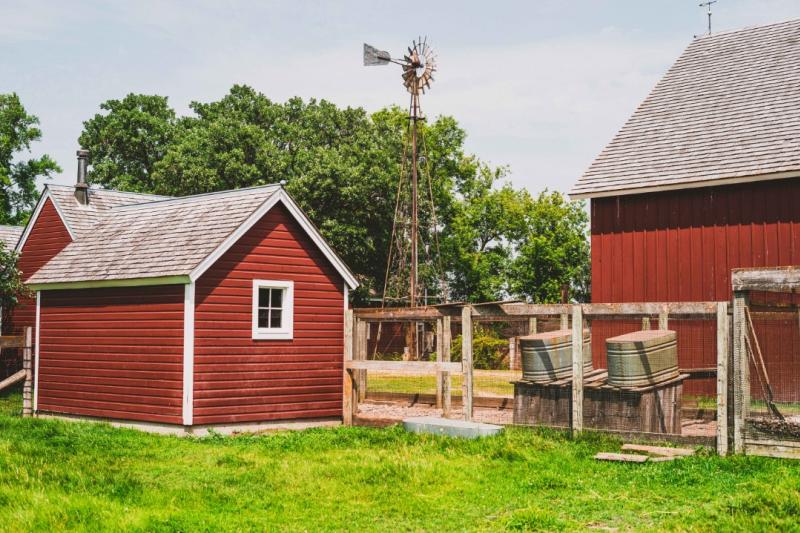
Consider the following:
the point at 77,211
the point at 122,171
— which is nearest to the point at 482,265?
the point at 122,171

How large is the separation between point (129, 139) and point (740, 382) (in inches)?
1898

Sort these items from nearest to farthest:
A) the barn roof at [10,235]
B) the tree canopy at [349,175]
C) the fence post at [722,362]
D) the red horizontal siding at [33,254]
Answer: the fence post at [722,362] < the red horizontal siding at [33,254] < the barn roof at [10,235] < the tree canopy at [349,175]

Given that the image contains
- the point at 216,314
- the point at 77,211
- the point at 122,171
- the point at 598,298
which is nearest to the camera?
the point at 216,314

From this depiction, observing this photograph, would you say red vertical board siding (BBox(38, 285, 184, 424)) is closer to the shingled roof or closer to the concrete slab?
the concrete slab

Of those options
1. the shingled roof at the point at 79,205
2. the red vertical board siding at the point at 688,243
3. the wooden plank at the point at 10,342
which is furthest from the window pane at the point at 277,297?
the shingled roof at the point at 79,205

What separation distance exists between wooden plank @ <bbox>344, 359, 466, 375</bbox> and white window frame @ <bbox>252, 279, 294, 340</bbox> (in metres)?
1.44

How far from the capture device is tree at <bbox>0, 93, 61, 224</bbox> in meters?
52.4

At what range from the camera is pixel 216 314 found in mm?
17344

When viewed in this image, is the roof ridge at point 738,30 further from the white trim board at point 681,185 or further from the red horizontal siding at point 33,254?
the red horizontal siding at point 33,254

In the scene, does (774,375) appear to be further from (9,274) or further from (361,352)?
(9,274)

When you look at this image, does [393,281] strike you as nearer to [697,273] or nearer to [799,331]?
[697,273]

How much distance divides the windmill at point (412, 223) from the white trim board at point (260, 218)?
7771mm

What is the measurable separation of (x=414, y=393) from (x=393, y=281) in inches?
899

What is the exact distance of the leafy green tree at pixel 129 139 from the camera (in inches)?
2168
